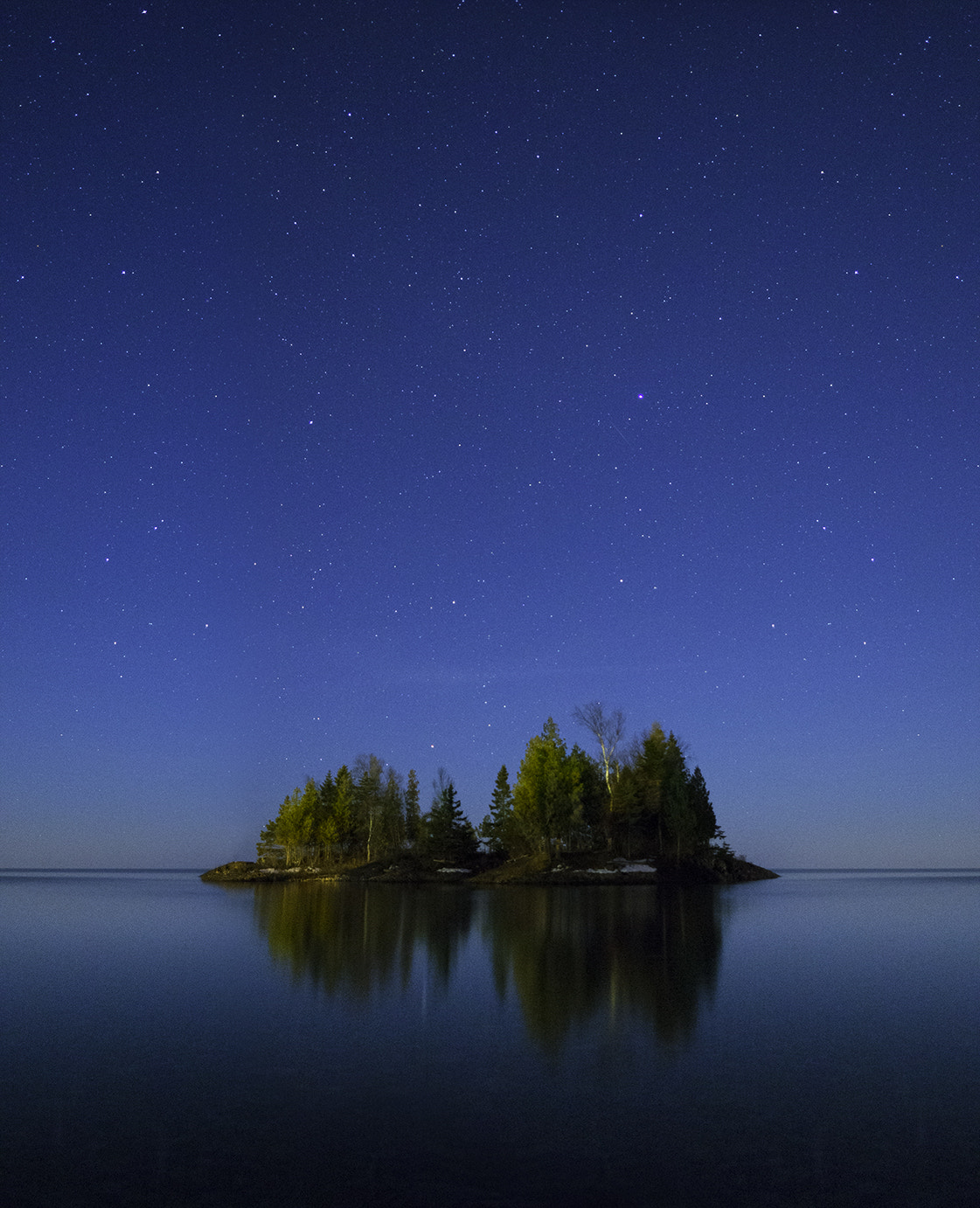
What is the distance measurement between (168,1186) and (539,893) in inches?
2173

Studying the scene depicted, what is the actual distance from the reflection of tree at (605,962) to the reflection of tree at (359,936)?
7.22ft

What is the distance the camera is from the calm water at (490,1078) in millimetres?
7402

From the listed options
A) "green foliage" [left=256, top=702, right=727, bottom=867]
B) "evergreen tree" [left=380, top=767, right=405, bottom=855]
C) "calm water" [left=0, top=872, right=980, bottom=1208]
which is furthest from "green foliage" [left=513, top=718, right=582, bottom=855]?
"calm water" [left=0, top=872, right=980, bottom=1208]

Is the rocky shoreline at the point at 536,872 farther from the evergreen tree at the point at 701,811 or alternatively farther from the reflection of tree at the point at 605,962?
the reflection of tree at the point at 605,962

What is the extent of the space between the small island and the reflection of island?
3260 cm

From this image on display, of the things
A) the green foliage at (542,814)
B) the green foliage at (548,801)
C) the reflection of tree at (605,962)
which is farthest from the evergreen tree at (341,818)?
the reflection of tree at (605,962)

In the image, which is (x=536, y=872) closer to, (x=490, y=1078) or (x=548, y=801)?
(x=548, y=801)

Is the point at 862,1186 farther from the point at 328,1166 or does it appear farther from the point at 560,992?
the point at 560,992

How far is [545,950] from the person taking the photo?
926 inches

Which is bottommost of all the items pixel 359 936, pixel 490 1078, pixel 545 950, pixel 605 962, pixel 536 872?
pixel 536 872

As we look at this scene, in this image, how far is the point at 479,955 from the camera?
2238 centimetres

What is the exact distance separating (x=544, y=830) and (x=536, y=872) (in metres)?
5.98

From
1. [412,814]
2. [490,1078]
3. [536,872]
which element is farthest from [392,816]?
[490,1078]

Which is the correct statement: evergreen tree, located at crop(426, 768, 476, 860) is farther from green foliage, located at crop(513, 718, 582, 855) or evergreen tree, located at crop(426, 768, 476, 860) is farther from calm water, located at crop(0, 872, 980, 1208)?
calm water, located at crop(0, 872, 980, 1208)
